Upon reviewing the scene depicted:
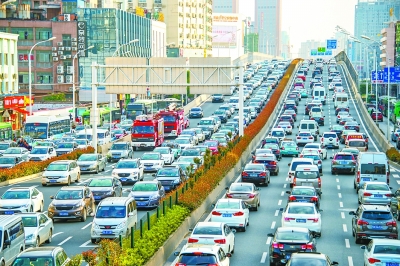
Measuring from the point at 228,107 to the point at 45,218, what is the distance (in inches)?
2849

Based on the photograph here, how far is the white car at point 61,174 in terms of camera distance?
47469mm

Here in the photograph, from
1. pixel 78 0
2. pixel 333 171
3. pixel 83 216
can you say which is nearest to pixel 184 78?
pixel 333 171

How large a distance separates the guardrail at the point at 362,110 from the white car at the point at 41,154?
25213 millimetres

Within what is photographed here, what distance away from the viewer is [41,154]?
59.1 m

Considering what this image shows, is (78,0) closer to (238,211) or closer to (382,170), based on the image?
(382,170)

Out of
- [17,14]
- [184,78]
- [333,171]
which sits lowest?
[333,171]

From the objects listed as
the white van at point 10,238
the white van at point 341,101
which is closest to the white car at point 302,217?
the white van at point 10,238

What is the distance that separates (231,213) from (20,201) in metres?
8.66

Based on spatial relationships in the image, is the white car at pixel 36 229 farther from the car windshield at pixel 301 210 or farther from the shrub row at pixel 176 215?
the car windshield at pixel 301 210

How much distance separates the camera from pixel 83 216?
3606 centimetres

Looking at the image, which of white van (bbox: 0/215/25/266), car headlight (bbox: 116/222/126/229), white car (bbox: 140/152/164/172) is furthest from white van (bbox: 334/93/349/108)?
white van (bbox: 0/215/25/266)

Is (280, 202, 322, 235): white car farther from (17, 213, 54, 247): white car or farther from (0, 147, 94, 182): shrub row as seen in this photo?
(0, 147, 94, 182): shrub row

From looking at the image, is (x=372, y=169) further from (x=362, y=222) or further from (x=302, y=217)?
(x=362, y=222)

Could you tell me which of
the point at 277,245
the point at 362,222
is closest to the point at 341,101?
the point at 362,222
